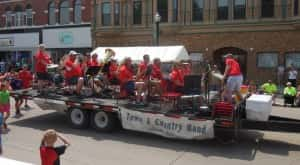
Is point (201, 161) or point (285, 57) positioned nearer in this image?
point (201, 161)

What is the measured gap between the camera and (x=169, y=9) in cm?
2811

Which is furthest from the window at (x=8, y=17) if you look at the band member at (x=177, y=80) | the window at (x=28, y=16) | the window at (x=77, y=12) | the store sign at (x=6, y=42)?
the band member at (x=177, y=80)

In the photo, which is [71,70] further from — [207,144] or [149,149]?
[207,144]

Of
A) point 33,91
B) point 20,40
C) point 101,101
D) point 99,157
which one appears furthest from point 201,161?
point 20,40

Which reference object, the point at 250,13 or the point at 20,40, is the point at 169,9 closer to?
the point at 250,13

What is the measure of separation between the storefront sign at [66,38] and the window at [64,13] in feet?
3.50

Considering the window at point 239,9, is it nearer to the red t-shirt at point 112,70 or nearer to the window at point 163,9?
the window at point 163,9

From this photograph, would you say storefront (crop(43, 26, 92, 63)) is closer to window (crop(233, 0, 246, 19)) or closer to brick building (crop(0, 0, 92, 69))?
brick building (crop(0, 0, 92, 69))

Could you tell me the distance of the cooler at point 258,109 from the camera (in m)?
8.73

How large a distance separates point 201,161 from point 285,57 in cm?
1875

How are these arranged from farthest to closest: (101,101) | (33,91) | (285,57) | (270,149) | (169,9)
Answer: (169,9) < (285,57) < (33,91) < (101,101) < (270,149)

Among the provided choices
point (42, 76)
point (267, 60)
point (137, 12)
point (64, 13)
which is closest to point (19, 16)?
point (64, 13)

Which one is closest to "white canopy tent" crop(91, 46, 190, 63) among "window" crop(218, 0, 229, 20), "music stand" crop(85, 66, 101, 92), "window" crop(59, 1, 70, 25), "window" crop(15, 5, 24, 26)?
A: "window" crop(218, 0, 229, 20)

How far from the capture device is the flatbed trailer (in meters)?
8.62
